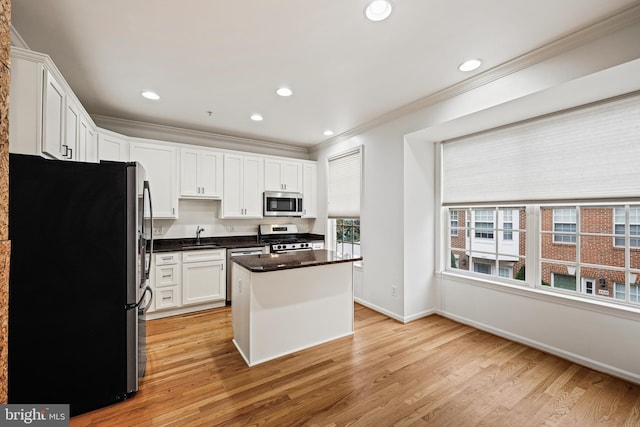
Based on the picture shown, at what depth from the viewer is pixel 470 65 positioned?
7.95 feet

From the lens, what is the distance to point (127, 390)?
1970 mm

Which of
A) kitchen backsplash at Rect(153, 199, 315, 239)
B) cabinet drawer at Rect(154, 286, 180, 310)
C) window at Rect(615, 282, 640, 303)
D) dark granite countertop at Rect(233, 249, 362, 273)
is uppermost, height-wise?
kitchen backsplash at Rect(153, 199, 315, 239)

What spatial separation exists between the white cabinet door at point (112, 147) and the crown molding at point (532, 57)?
11.2ft

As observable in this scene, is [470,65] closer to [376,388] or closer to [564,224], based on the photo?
[564,224]

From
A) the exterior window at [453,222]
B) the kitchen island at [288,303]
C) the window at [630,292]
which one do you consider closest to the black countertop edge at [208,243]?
the kitchen island at [288,303]

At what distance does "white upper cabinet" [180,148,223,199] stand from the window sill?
3.66 m

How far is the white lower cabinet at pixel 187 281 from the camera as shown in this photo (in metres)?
3.55

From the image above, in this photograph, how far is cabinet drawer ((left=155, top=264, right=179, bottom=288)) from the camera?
11.6ft

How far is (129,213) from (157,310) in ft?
7.13

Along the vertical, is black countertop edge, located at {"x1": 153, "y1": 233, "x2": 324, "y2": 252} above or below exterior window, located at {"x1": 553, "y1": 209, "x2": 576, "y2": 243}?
below

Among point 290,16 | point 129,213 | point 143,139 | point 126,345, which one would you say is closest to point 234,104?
point 143,139

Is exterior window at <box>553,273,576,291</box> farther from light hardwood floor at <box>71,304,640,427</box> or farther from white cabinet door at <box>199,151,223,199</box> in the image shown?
white cabinet door at <box>199,151,223,199</box>

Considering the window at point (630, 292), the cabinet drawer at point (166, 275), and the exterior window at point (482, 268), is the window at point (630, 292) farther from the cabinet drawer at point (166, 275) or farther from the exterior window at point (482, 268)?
the cabinet drawer at point (166, 275)

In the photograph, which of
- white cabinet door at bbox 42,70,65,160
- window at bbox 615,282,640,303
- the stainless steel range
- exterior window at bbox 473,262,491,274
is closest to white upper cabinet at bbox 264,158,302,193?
the stainless steel range
